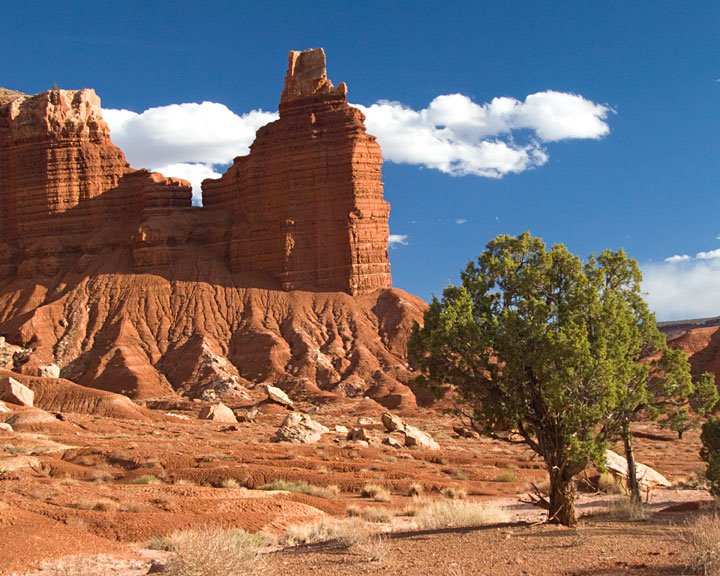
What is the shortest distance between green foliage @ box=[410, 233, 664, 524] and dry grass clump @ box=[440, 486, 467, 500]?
7416 millimetres

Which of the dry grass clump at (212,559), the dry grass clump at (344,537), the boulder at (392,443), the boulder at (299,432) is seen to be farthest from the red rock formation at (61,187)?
the dry grass clump at (212,559)

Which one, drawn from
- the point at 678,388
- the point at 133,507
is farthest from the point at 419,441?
the point at 133,507

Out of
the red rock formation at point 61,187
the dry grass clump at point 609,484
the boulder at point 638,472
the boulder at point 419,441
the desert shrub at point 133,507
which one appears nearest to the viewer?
the desert shrub at point 133,507

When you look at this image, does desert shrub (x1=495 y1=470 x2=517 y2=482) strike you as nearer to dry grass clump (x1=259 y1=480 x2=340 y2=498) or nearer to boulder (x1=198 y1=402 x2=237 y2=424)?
dry grass clump (x1=259 y1=480 x2=340 y2=498)

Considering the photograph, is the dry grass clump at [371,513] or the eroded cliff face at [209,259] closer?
the dry grass clump at [371,513]

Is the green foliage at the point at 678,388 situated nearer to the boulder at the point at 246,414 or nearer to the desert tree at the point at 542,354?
the desert tree at the point at 542,354

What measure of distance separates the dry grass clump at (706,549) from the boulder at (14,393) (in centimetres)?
4209

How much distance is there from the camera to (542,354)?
15195 mm

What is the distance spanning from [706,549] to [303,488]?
13486 millimetres

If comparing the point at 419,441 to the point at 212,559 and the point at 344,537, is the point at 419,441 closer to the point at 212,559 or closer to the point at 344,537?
the point at 344,537

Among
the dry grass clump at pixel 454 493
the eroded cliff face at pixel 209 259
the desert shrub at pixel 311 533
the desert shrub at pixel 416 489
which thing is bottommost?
the dry grass clump at pixel 454 493

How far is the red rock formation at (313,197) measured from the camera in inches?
3118

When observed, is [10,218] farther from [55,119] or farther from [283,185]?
[283,185]

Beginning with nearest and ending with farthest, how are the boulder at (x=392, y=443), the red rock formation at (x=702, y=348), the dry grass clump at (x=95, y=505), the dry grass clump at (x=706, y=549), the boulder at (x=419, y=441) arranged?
the dry grass clump at (x=706, y=549) → the dry grass clump at (x=95, y=505) → the boulder at (x=392, y=443) → the boulder at (x=419, y=441) → the red rock formation at (x=702, y=348)
